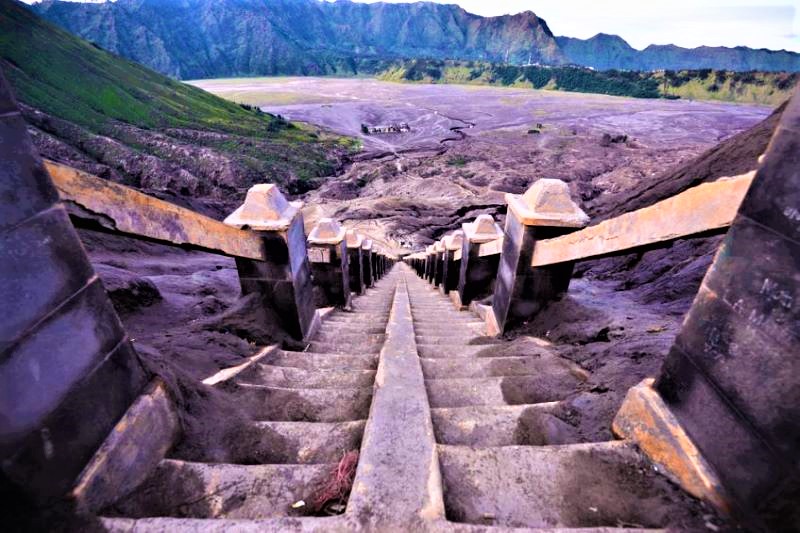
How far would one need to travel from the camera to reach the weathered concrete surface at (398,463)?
137 centimetres

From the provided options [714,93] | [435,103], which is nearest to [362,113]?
[435,103]

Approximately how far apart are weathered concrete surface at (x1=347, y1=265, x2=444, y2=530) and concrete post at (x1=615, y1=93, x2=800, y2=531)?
1.00 metres

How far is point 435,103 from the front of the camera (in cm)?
7481

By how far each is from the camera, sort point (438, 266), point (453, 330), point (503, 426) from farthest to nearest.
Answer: point (438, 266)
point (453, 330)
point (503, 426)

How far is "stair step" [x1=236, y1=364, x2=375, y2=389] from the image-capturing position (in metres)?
2.65

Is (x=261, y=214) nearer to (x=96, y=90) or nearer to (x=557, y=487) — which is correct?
(x=557, y=487)

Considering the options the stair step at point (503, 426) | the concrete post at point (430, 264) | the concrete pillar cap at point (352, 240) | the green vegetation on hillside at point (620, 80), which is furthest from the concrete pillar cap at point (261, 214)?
the green vegetation on hillside at point (620, 80)

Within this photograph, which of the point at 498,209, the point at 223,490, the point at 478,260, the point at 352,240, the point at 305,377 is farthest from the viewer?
the point at 498,209

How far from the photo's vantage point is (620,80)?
100375mm

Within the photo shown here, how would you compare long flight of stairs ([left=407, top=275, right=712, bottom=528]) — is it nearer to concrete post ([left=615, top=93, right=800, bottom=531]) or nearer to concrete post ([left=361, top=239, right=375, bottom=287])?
concrete post ([left=615, top=93, right=800, bottom=531])

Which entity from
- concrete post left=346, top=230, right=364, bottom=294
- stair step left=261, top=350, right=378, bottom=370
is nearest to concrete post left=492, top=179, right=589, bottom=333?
stair step left=261, top=350, right=378, bottom=370

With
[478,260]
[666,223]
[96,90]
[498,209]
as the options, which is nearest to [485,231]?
[478,260]

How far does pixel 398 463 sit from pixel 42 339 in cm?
138

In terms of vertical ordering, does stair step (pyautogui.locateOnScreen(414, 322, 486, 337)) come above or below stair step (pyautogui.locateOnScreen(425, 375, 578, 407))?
below
